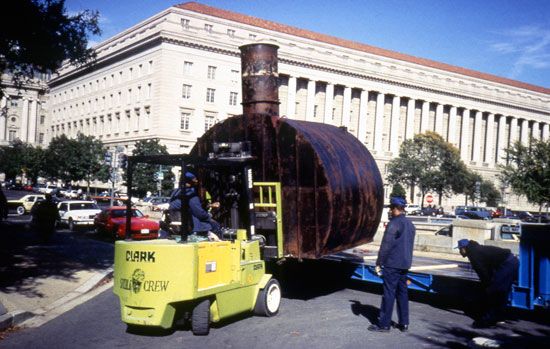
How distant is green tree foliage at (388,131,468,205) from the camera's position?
65.8 m

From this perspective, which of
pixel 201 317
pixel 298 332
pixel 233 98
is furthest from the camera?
pixel 233 98

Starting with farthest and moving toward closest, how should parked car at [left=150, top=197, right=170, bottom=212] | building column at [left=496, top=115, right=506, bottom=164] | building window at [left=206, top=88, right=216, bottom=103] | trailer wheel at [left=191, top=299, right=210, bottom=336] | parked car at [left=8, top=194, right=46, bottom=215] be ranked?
building column at [left=496, top=115, right=506, bottom=164] → building window at [left=206, top=88, right=216, bottom=103] → parked car at [left=150, top=197, right=170, bottom=212] → parked car at [left=8, top=194, right=46, bottom=215] → trailer wheel at [left=191, top=299, right=210, bottom=336]

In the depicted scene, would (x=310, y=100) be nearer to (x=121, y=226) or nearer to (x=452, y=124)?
(x=452, y=124)

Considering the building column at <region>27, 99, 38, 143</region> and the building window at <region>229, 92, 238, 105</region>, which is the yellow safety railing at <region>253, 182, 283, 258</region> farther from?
the building column at <region>27, 99, 38, 143</region>

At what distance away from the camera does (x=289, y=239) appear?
10516 millimetres

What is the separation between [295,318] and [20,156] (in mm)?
90739

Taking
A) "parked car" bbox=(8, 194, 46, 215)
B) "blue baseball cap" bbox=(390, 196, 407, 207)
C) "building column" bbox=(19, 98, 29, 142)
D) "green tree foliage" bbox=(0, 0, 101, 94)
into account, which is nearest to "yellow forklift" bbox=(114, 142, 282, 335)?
"blue baseball cap" bbox=(390, 196, 407, 207)

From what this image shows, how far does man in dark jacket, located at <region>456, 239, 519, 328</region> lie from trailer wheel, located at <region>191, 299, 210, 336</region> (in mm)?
4426

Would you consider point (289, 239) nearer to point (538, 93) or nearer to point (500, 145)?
point (500, 145)

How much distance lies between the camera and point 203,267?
25.7 ft

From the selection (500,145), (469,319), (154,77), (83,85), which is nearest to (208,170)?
(469,319)

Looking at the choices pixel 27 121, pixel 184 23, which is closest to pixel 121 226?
pixel 184 23

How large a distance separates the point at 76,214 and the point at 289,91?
5524 cm

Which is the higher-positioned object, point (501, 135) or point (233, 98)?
point (233, 98)
